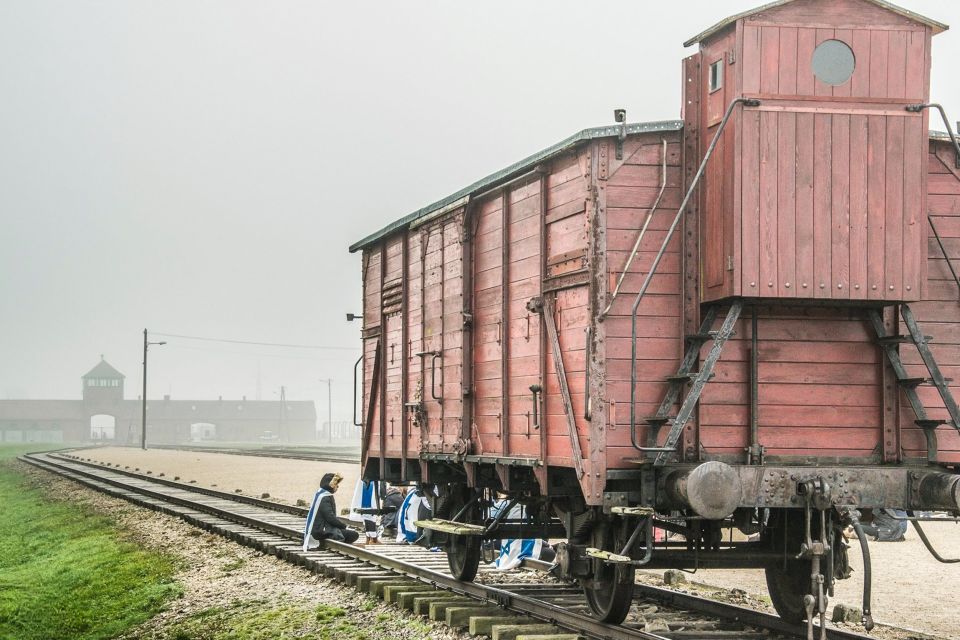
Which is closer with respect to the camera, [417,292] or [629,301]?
[629,301]

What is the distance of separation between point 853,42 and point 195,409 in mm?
150260

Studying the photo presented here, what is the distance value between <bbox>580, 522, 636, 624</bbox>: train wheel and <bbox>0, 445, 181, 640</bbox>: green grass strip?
15.9 feet

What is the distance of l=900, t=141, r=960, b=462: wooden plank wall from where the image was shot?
8.95 m

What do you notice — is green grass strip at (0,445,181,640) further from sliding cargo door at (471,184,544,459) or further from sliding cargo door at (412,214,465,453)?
sliding cargo door at (471,184,544,459)

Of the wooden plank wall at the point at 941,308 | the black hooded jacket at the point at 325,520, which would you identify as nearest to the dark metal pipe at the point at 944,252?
the wooden plank wall at the point at 941,308

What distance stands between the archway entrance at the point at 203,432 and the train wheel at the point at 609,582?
5661 inches

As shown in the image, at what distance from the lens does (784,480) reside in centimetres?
841

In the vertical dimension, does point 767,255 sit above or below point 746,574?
above

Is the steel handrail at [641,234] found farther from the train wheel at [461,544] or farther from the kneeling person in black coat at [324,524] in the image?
the kneeling person in black coat at [324,524]

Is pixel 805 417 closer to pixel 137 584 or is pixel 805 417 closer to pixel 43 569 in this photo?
pixel 137 584

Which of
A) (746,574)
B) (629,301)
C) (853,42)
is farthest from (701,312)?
(746,574)

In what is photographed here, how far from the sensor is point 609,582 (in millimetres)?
9242

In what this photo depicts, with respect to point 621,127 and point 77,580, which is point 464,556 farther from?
point 77,580

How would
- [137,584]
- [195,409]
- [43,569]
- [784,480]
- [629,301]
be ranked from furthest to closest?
[195,409]
[43,569]
[137,584]
[629,301]
[784,480]
